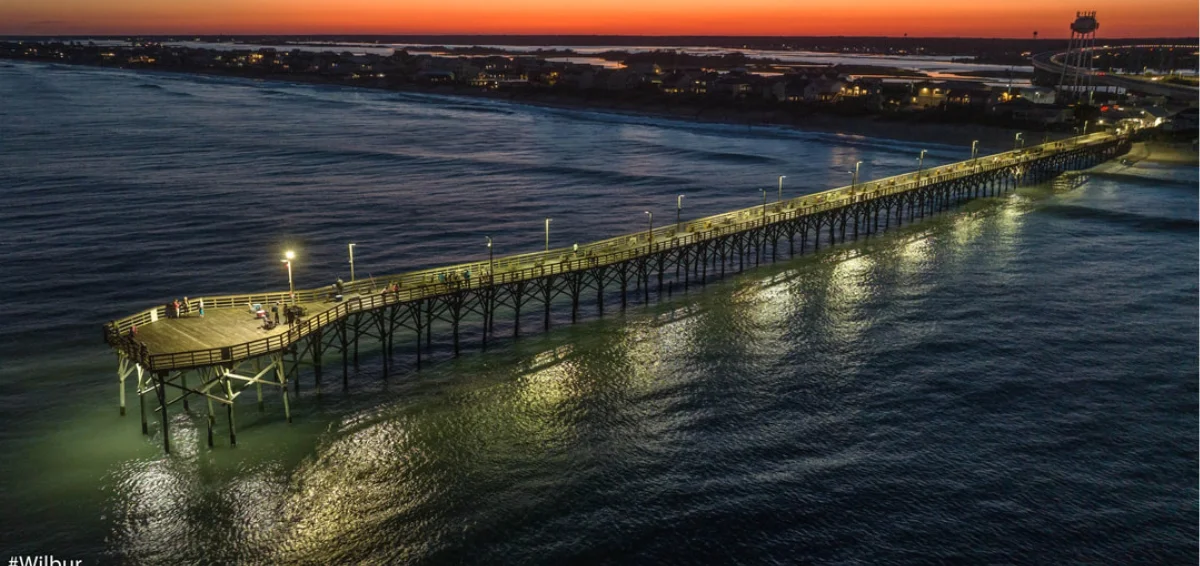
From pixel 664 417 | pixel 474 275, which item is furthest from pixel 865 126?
pixel 664 417

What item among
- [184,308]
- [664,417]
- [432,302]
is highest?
[184,308]

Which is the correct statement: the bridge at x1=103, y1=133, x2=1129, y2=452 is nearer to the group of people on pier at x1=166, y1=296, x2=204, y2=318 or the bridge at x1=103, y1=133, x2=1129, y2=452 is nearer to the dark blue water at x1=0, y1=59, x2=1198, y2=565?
the group of people on pier at x1=166, y1=296, x2=204, y2=318

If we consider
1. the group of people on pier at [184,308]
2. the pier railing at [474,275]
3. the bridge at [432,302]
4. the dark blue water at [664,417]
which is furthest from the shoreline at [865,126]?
the group of people on pier at [184,308]

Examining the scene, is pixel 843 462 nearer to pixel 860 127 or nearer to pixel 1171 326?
pixel 1171 326

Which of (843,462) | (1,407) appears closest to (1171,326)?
(843,462)

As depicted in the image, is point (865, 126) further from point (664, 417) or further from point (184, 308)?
point (184, 308)

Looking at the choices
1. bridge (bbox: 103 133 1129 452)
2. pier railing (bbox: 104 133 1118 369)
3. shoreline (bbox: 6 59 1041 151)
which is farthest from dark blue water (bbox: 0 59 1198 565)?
shoreline (bbox: 6 59 1041 151)

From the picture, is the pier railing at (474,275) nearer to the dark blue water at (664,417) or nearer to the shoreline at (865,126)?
the dark blue water at (664,417)
